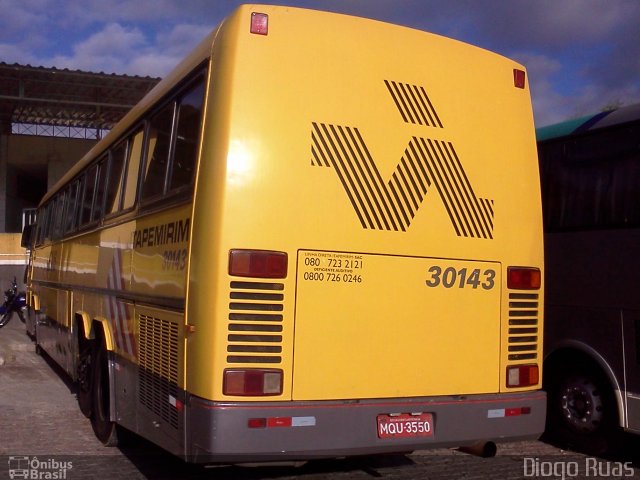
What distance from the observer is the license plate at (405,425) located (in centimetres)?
472

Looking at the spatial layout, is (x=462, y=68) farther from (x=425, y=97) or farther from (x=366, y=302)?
(x=366, y=302)

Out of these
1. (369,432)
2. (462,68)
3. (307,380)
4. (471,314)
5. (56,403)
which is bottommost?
(56,403)

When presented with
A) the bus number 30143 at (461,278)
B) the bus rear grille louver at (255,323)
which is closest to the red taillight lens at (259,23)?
the bus rear grille louver at (255,323)

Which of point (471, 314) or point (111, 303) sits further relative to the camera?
point (111, 303)

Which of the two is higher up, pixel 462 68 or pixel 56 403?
pixel 462 68

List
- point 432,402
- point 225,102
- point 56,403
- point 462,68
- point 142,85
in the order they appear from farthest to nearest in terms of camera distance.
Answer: point 142,85 < point 56,403 < point 462,68 < point 432,402 < point 225,102

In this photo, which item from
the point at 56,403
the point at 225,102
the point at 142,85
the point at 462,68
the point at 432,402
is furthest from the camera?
the point at 142,85

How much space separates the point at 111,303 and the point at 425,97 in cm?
332

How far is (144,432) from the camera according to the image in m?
5.57

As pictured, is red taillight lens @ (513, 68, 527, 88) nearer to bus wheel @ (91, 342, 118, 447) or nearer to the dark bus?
the dark bus

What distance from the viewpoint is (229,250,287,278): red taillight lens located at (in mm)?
4387

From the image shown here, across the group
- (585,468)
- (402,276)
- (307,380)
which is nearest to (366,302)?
(402,276)

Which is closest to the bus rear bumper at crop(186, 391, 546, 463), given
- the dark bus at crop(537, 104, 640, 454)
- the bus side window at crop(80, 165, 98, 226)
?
the dark bus at crop(537, 104, 640, 454)

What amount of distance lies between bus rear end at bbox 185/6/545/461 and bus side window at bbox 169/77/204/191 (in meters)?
0.24
